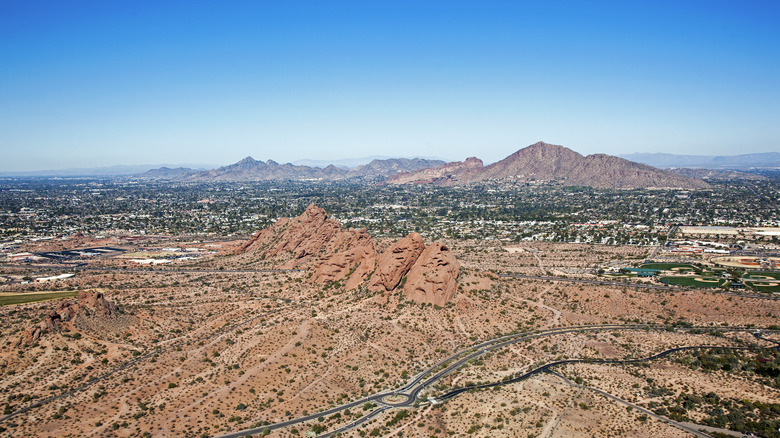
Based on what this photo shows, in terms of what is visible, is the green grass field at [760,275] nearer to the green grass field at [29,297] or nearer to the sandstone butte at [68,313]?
the sandstone butte at [68,313]

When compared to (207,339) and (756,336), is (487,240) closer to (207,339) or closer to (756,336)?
(756,336)

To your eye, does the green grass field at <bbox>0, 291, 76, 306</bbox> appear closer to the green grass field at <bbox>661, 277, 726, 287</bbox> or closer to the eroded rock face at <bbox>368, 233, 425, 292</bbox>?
the eroded rock face at <bbox>368, 233, 425, 292</bbox>

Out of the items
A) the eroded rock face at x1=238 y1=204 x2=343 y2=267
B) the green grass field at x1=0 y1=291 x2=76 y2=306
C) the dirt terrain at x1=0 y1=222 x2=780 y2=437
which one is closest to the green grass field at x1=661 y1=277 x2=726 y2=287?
the dirt terrain at x1=0 y1=222 x2=780 y2=437

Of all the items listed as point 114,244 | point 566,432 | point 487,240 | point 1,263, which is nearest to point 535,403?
point 566,432

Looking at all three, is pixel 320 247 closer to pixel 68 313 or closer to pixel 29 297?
pixel 29 297

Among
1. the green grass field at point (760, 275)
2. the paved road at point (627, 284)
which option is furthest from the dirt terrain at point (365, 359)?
the green grass field at point (760, 275)

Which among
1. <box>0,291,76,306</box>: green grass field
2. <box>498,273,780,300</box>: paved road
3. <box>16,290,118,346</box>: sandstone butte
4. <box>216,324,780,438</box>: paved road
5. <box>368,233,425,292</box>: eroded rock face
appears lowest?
<box>216,324,780,438</box>: paved road

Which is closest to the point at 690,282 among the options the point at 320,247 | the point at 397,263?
the point at 397,263
